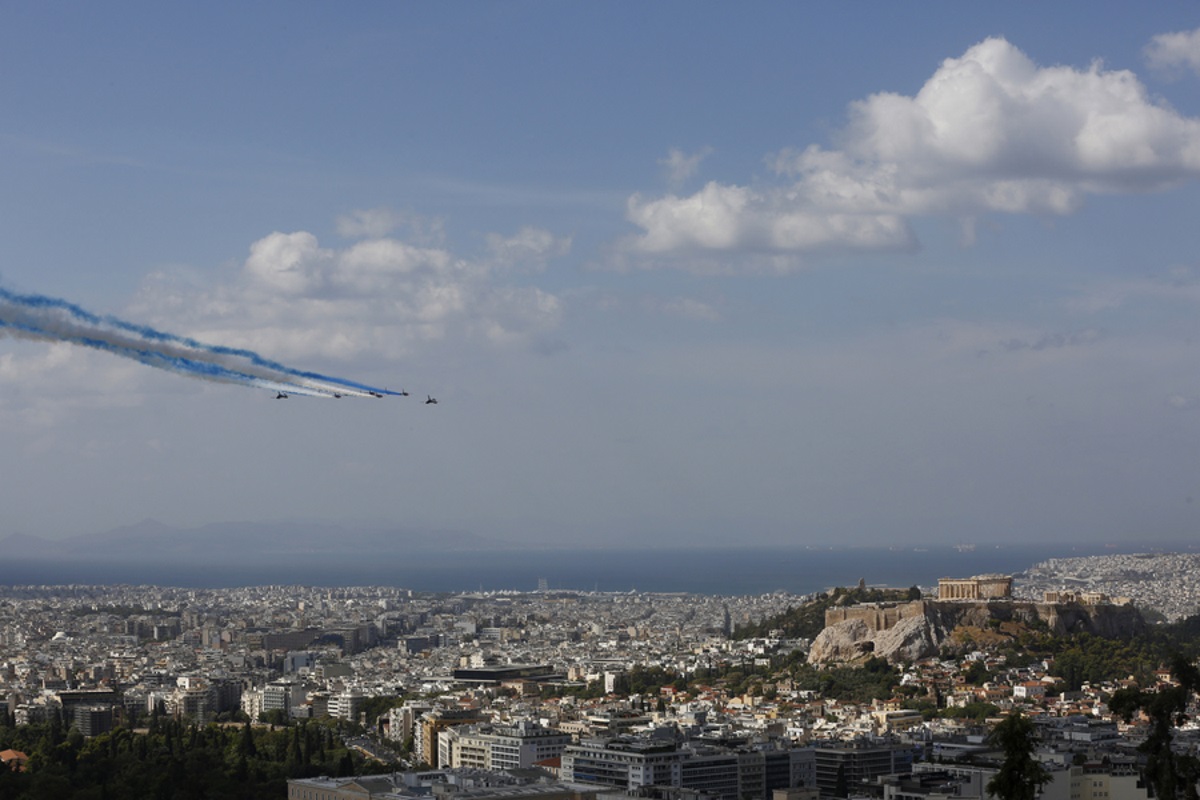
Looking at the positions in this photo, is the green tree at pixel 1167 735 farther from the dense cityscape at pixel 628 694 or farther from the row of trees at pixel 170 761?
the row of trees at pixel 170 761

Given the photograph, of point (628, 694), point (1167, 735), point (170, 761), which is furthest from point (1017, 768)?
point (628, 694)

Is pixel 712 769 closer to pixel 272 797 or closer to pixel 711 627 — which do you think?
pixel 272 797

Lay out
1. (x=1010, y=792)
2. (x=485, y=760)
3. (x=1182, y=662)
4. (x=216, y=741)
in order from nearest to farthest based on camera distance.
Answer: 1. (x=1010, y=792)
2. (x=1182, y=662)
3. (x=485, y=760)
4. (x=216, y=741)

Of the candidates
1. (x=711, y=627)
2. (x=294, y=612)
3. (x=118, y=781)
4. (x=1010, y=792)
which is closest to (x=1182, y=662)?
(x=1010, y=792)

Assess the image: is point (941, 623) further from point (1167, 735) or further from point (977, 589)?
point (1167, 735)

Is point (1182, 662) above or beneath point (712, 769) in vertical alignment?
above

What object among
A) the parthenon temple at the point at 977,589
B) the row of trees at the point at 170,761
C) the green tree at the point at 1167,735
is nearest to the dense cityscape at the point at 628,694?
the parthenon temple at the point at 977,589

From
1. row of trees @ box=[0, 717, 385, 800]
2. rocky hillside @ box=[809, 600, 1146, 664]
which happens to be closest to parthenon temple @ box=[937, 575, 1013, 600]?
rocky hillside @ box=[809, 600, 1146, 664]

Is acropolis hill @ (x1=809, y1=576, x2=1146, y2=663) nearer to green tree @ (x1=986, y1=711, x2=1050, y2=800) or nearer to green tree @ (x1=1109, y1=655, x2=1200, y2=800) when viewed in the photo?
green tree @ (x1=1109, y1=655, x2=1200, y2=800)
